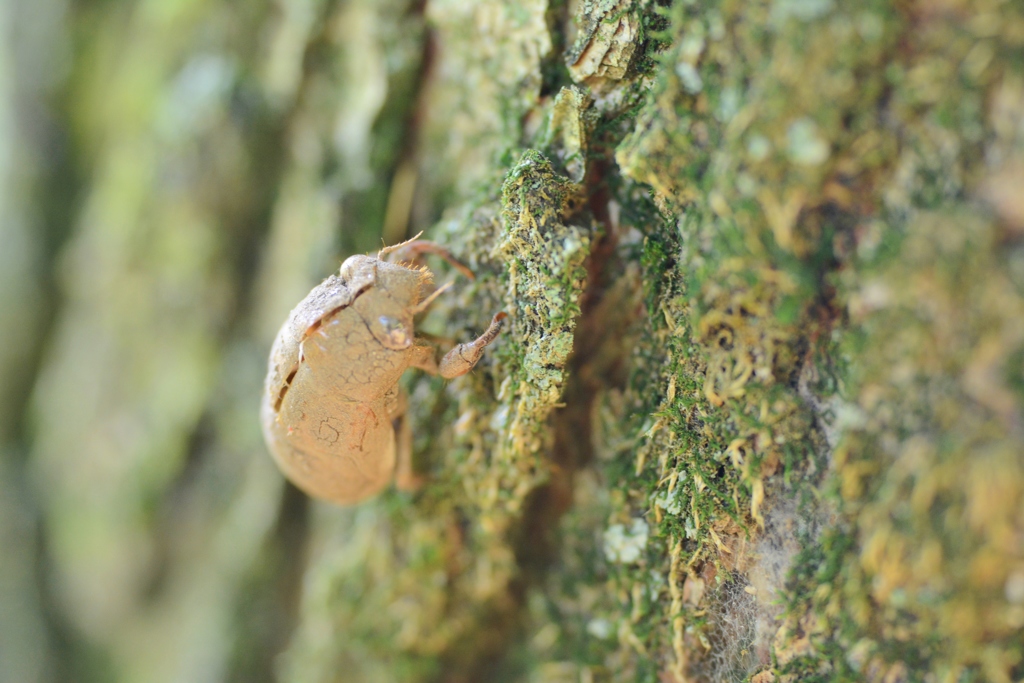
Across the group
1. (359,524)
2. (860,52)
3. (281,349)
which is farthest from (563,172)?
(359,524)

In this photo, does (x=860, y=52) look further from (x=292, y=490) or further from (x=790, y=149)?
(x=292, y=490)

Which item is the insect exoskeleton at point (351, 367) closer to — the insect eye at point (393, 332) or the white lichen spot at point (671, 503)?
the insect eye at point (393, 332)

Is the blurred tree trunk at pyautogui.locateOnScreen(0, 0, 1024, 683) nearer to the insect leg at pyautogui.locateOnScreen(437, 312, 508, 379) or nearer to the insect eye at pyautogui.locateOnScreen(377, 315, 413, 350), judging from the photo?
the insect leg at pyautogui.locateOnScreen(437, 312, 508, 379)

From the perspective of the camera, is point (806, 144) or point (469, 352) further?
point (469, 352)

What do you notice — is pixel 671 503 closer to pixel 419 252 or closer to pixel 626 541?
pixel 626 541

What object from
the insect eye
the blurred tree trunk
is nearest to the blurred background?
the blurred tree trunk

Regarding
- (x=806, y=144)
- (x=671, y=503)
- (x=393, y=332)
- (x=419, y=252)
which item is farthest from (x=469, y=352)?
(x=806, y=144)
